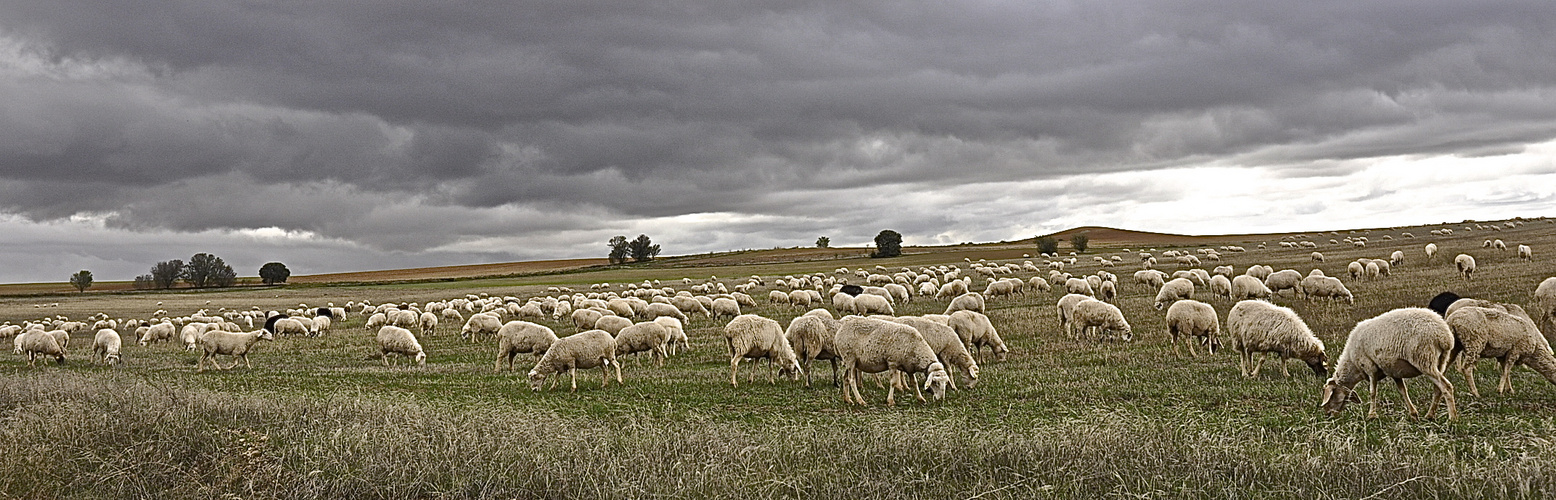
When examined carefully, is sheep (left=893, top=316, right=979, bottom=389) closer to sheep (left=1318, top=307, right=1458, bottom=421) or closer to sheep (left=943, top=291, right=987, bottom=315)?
sheep (left=1318, top=307, right=1458, bottom=421)

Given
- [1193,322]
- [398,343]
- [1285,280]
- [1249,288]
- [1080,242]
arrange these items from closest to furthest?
[1193,322], [398,343], [1249,288], [1285,280], [1080,242]

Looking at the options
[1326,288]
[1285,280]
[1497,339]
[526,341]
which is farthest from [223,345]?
[1285,280]

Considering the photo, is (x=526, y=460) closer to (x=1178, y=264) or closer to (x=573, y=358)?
(x=573, y=358)

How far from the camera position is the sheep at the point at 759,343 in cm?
1633

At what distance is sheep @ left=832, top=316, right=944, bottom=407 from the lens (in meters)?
13.6

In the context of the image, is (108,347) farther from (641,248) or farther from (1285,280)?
(641,248)

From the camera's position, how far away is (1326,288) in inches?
1149

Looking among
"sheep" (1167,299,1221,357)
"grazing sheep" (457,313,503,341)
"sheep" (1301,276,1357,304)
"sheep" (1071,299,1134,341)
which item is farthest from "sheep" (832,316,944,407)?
"sheep" (1301,276,1357,304)

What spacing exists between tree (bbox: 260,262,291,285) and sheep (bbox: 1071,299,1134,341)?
121m

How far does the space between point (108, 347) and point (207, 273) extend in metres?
105

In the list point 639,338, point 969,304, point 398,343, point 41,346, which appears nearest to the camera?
point 639,338

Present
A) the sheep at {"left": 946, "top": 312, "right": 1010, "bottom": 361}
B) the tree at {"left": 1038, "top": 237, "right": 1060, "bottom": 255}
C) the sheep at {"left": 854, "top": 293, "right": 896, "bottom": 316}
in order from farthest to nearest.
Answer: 1. the tree at {"left": 1038, "top": 237, "right": 1060, "bottom": 255}
2. the sheep at {"left": 854, "top": 293, "right": 896, "bottom": 316}
3. the sheep at {"left": 946, "top": 312, "right": 1010, "bottom": 361}

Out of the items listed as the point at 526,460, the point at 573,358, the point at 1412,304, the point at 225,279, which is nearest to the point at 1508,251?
the point at 1412,304

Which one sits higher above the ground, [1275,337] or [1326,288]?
[1275,337]
